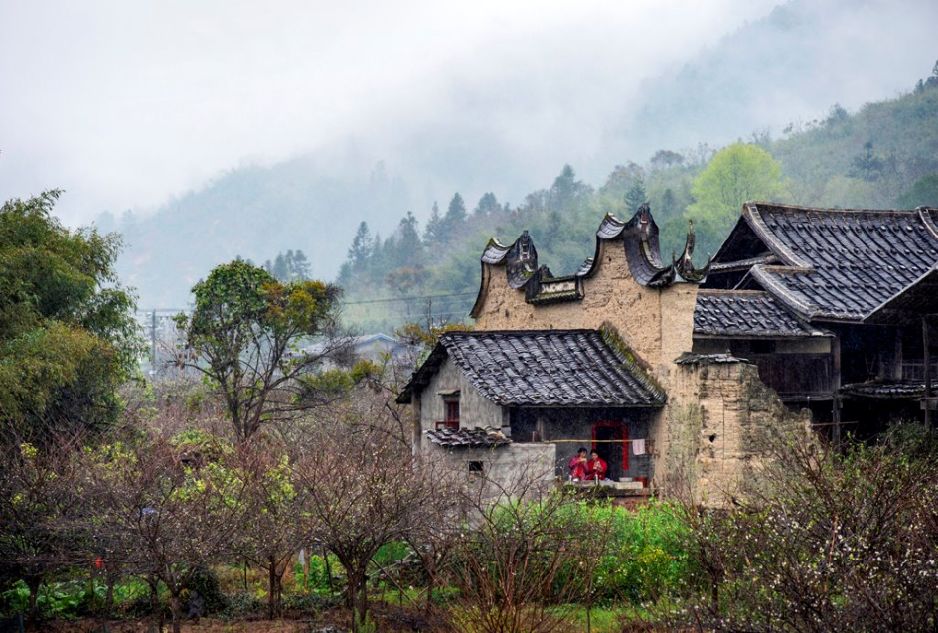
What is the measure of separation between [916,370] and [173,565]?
18.4 m

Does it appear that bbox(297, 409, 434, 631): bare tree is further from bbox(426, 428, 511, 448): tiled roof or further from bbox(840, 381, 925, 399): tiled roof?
bbox(840, 381, 925, 399): tiled roof

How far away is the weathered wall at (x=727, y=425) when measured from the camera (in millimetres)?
22875

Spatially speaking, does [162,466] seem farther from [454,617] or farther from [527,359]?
[527,359]

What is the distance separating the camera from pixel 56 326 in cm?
2342

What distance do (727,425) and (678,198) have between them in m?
76.6

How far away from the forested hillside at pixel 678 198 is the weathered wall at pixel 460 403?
45070 mm

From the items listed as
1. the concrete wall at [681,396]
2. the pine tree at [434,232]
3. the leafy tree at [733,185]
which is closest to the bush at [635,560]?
the concrete wall at [681,396]

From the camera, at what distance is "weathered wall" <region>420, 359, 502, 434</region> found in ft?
79.4

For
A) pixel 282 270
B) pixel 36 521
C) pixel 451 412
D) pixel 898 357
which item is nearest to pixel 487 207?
pixel 282 270

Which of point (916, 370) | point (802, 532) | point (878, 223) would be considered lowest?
point (802, 532)

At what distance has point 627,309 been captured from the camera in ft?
83.5

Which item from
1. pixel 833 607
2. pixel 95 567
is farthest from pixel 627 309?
pixel 833 607

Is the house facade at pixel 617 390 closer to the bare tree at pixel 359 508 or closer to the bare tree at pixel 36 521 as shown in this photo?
the bare tree at pixel 359 508

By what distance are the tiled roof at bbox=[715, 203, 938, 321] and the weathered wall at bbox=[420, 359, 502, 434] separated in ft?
27.8
